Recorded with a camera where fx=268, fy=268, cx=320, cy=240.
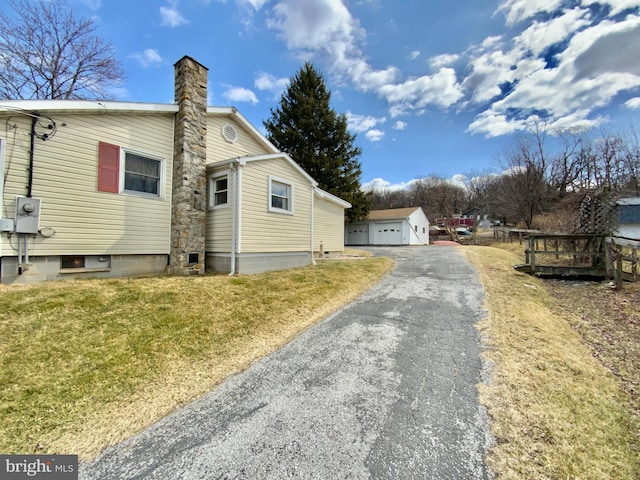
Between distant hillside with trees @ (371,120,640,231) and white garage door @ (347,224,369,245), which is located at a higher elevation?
distant hillside with trees @ (371,120,640,231)

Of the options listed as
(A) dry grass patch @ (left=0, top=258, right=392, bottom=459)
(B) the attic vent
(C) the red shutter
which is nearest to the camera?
(A) dry grass patch @ (left=0, top=258, right=392, bottom=459)

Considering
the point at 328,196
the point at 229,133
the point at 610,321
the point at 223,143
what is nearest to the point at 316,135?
the point at 328,196

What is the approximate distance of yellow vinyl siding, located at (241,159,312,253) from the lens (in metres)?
7.86

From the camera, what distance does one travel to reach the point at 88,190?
6.27 metres

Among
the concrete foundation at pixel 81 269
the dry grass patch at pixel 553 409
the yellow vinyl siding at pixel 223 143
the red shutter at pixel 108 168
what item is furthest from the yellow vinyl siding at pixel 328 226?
the dry grass patch at pixel 553 409

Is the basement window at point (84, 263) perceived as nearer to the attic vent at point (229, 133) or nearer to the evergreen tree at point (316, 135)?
the attic vent at point (229, 133)

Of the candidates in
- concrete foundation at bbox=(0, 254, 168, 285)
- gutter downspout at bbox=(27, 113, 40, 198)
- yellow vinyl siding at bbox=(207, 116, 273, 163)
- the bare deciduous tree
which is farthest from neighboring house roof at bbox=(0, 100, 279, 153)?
the bare deciduous tree

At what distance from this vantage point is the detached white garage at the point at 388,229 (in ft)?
83.5

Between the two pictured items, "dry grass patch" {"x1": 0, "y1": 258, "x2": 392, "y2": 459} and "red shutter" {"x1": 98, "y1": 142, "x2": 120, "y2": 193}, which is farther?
"red shutter" {"x1": 98, "y1": 142, "x2": 120, "y2": 193}

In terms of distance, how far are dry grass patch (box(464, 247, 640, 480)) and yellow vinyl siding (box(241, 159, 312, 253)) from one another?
240 inches

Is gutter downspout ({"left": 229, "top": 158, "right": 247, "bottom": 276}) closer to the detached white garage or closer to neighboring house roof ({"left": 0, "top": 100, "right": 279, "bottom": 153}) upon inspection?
neighboring house roof ({"left": 0, "top": 100, "right": 279, "bottom": 153})

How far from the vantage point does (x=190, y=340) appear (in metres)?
3.81

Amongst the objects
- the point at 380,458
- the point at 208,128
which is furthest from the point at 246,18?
the point at 380,458

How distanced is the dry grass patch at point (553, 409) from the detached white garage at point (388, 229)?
21282 millimetres
